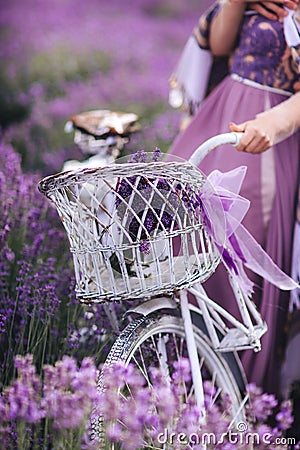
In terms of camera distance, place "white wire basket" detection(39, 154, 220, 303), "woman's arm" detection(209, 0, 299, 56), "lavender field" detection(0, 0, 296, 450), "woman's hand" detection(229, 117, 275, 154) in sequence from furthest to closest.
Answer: "woman's arm" detection(209, 0, 299, 56)
"woman's hand" detection(229, 117, 275, 154)
"white wire basket" detection(39, 154, 220, 303)
"lavender field" detection(0, 0, 296, 450)

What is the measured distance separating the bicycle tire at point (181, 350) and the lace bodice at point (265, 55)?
27.4 inches

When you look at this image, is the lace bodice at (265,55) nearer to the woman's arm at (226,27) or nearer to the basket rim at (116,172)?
the woman's arm at (226,27)

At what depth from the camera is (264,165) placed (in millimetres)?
2041

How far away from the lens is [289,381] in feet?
6.85

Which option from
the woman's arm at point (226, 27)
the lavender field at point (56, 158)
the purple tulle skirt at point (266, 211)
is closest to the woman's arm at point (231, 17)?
the woman's arm at point (226, 27)

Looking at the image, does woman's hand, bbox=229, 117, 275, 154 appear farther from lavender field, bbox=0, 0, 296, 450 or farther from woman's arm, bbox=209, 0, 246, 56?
woman's arm, bbox=209, 0, 246, 56

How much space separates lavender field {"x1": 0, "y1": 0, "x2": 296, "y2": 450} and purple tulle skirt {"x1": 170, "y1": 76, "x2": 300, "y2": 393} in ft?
1.32

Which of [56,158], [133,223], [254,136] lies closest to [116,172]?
[133,223]

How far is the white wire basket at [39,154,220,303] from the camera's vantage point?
1435 mm

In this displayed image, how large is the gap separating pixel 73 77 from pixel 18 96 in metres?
0.63

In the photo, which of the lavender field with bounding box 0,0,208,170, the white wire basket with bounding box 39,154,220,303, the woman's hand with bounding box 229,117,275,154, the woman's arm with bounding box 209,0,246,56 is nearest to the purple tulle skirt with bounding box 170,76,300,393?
the woman's arm with bounding box 209,0,246,56

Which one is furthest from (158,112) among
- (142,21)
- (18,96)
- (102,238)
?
(102,238)

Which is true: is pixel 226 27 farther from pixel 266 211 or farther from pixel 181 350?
pixel 181 350

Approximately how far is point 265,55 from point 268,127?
1.30 ft
